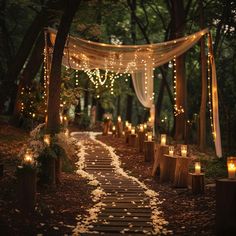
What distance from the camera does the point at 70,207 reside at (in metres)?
7.11

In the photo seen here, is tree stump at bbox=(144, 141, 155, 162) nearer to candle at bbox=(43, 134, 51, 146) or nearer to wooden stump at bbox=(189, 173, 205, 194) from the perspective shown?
A: candle at bbox=(43, 134, 51, 146)

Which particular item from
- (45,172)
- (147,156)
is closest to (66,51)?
(147,156)

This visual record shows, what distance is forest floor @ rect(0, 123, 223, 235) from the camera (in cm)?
580

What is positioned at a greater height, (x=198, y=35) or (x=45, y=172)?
(x=198, y=35)

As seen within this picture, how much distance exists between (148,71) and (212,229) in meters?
8.54

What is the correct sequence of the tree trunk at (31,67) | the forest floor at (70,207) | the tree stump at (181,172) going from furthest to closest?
the tree trunk at (31,67), the tree stump at (181,172), the forest floor at (70,207)

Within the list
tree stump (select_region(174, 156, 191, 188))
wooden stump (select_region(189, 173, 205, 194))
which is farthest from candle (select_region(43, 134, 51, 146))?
wooden stump (select_region(189, 173, 205, 194))

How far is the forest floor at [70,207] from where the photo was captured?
5805mm

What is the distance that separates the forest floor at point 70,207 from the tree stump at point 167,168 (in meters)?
0.20

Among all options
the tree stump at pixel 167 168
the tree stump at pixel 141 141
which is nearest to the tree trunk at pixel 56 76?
the tree stump at pixel 167 168

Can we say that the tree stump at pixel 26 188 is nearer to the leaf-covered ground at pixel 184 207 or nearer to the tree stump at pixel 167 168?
the leaf-covered ground at pixel 184 207

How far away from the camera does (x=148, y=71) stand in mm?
13867

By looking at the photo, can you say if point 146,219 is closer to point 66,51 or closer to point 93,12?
point 66,51

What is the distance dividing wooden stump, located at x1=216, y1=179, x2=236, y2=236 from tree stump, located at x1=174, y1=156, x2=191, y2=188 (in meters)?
3.39
